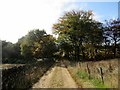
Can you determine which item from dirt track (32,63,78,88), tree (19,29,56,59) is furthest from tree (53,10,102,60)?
dirt track (32,63,78,88)

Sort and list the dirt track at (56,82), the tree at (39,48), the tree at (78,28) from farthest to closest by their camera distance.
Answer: the tree at (39,48), the tree at (78,28), the dirt track at (56,82)

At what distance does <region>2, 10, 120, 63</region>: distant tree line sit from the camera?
7431 centimetres

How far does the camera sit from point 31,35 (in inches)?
3981

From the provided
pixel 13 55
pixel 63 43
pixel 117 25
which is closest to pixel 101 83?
pixel 63 43

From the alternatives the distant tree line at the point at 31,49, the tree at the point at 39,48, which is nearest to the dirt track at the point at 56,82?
the distant tree line at the point at 31,49

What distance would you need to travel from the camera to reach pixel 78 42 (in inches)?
2992

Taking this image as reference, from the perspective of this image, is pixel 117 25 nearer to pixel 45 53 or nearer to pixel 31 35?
pixel 45 53

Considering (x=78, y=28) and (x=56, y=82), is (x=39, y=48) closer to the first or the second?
(x=78, y=28)

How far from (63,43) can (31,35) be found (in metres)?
27.0

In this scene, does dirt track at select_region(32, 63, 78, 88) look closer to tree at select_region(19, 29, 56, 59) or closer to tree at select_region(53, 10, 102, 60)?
tree at select_region(53, 10, 102, 60)

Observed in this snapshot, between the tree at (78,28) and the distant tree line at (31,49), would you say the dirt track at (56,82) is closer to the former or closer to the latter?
the tree at (78,28)

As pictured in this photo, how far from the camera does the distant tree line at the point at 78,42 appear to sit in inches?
2926

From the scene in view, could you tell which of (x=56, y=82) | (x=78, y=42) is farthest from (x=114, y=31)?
(x=56, y=82)

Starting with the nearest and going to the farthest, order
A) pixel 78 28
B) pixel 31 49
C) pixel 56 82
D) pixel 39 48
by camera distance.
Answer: pixel 56 82 < pixel 78 28 < pixel 39 48 < pixel 31 49
